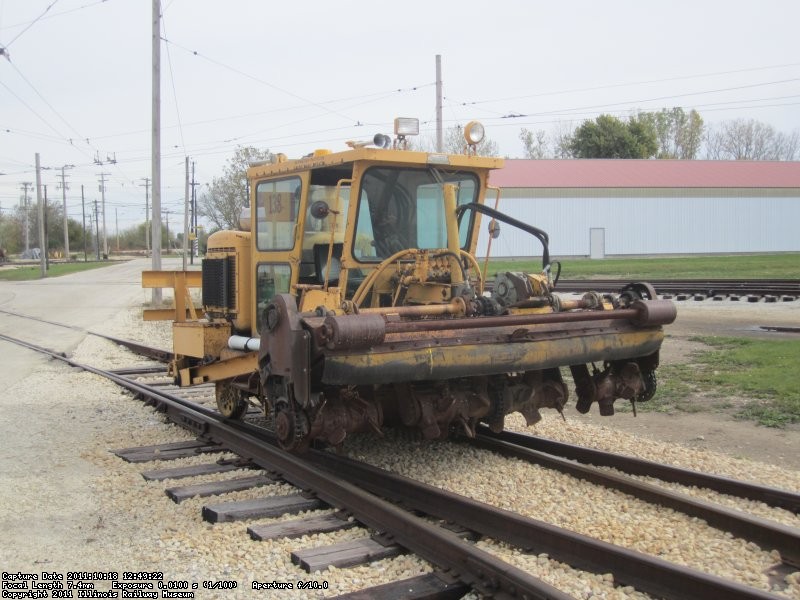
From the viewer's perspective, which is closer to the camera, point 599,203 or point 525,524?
point 525,524

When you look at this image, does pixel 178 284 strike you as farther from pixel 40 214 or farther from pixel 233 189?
pixel 40 214

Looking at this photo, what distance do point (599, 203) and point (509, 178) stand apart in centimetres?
Answer: 601

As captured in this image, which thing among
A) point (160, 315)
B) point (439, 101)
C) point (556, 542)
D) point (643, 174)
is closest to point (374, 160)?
point (556, 542)

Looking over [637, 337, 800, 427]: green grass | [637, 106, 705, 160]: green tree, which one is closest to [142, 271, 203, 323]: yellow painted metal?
[637, 337, 800, 427]: green grass

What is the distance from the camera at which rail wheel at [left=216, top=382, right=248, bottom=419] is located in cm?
852

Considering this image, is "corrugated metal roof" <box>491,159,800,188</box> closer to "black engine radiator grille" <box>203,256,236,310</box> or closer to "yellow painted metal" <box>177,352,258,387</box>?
"black engine radiator grille" <box>203,256,236,310</box>

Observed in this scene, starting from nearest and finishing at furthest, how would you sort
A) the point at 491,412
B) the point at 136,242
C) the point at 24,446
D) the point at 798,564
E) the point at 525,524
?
the point at 798,564
the point at 525,524
the point at 491,412
the point at 24,446
the point at 136,242

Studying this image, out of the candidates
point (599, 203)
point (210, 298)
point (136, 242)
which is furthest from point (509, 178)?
point (136, 242)

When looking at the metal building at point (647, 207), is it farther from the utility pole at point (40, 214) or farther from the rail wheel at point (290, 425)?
the rail wheel at point (290, 425)

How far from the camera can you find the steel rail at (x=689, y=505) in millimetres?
4848

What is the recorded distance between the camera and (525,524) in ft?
16.5

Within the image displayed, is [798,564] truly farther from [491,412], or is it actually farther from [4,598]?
[4,598]

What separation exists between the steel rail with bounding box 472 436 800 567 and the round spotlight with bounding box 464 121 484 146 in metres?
2.78

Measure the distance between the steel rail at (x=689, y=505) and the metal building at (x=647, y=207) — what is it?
42196 mm
